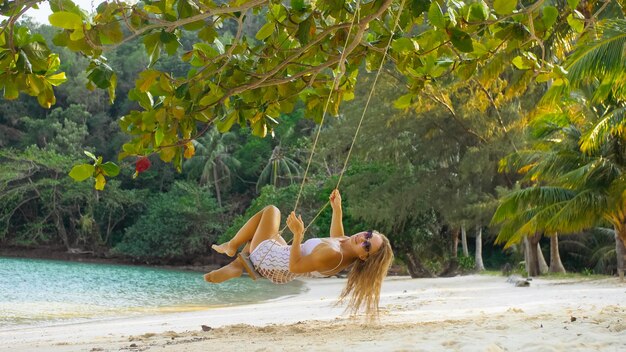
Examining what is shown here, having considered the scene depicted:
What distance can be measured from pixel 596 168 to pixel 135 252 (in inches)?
1028

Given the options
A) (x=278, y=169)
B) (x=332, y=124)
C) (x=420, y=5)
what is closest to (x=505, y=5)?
(x=420, y=5)

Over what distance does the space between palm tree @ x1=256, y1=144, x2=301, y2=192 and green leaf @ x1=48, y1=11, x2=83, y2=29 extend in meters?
31.3

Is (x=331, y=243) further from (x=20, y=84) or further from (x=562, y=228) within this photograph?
(x=562, y=228)

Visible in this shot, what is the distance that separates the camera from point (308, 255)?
559cm

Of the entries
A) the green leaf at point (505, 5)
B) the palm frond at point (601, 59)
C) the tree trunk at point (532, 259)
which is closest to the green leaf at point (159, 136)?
the green leaf at point (505, 5)

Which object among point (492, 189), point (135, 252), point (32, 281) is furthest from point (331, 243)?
point (135, 252)

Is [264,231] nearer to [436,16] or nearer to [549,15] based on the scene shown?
[436,16]

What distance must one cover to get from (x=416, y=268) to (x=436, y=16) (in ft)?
68.6

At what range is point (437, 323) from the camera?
→ 7.14 metres

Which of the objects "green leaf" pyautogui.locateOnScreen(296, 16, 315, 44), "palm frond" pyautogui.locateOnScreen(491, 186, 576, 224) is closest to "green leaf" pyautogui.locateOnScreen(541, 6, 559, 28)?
"green leaf" pyautogui.locateOnScreen(296, 16, 315, 44)

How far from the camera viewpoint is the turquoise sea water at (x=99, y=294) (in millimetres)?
14883

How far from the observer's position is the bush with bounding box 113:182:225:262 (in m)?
35.8

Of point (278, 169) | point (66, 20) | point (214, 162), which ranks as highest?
point (214, 162)

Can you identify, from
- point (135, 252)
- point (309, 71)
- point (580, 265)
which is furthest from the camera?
point (135, 252)
